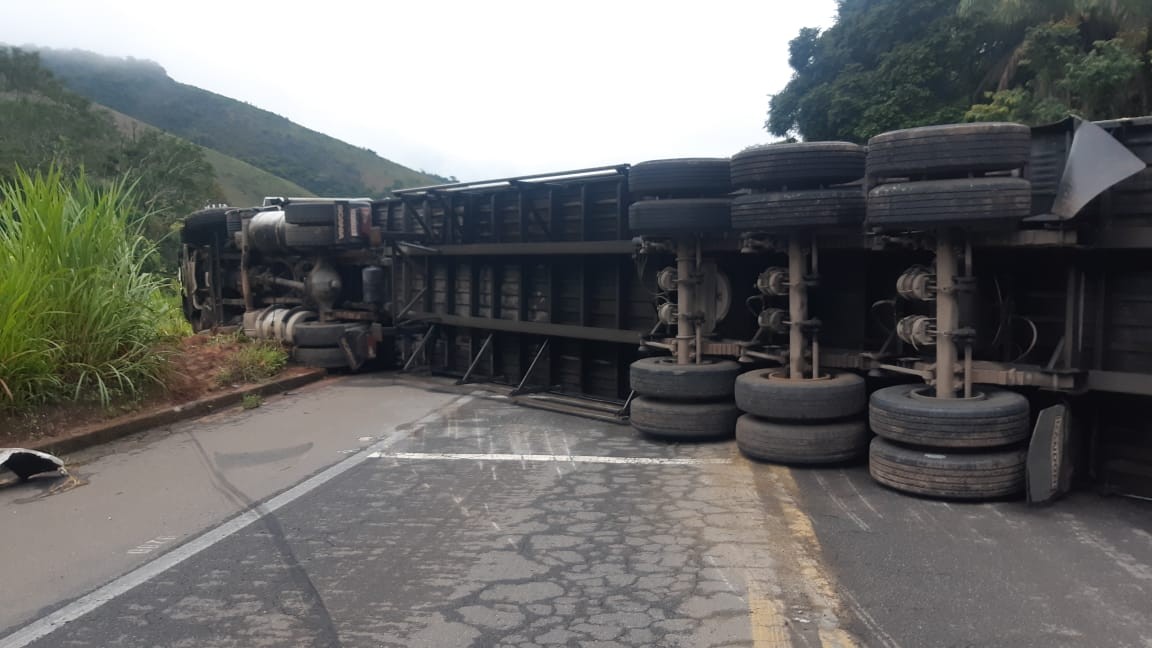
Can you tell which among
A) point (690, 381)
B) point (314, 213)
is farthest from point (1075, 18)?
point (690, 381)

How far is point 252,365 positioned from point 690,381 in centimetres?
608

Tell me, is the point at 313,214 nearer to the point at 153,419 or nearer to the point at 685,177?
the point at 153,419

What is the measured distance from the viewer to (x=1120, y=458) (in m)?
5.54

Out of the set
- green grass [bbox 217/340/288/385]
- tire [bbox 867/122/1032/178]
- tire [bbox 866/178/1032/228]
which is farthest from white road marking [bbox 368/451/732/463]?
green grass [bbox 217/340/288/385]

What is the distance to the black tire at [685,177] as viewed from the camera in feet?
24.4

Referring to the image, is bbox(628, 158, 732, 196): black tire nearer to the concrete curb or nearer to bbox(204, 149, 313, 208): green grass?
the concrete curb

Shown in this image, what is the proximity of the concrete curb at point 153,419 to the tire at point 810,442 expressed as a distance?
5651mm

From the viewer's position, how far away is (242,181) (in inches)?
2992

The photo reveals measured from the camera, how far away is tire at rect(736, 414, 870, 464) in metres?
6.27

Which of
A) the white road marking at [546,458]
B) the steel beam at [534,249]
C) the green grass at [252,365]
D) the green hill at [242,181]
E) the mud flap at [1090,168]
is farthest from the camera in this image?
the green hill at [242,181]

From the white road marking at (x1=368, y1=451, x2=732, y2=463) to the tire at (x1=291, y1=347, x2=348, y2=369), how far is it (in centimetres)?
501

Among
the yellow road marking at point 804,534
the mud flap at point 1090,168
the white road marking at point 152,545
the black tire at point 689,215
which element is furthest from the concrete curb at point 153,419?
the mud flap at point 1090,168

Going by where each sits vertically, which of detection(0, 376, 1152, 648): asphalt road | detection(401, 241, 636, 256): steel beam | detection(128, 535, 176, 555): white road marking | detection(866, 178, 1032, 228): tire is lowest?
detection(128, 535, 176, 555): white road marking

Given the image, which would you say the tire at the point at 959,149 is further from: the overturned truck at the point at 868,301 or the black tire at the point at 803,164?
the black tire at the point at 803,164
